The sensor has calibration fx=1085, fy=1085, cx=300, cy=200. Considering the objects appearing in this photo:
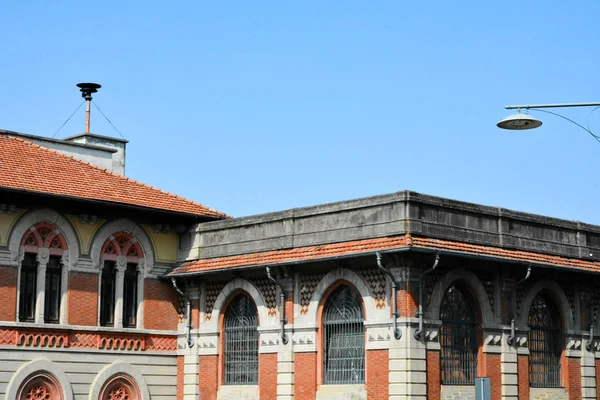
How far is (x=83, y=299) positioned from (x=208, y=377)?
4.12 meters

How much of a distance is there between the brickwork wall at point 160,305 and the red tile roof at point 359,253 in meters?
0.57

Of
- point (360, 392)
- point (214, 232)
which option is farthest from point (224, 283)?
point (360, 392)

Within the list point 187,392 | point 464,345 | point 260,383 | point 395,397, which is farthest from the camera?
point 187,392

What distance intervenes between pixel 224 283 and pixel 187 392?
3.38m

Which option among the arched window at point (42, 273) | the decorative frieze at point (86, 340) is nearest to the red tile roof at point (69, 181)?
the arched window at point (42, 273)

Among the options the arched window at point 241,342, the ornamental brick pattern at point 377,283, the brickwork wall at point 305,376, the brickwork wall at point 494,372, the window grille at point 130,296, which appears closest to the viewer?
the ornamental brick pattern at point 377,283

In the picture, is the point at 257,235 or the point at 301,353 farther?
the point at 257,235

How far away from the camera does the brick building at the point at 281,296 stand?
26.1 meters

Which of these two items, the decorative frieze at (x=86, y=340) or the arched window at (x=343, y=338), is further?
the decorative frieze at (x=86, y=340)

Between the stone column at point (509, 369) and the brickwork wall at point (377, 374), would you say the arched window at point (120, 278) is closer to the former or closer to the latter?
the brickwork wall at point (377, 374)

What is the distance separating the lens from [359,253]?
2581cm

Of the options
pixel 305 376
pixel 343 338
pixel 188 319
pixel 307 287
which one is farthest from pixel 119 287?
pixel 343 338

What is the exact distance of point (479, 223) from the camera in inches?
1083

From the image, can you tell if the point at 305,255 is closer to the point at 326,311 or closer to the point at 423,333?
the point at 326,311
